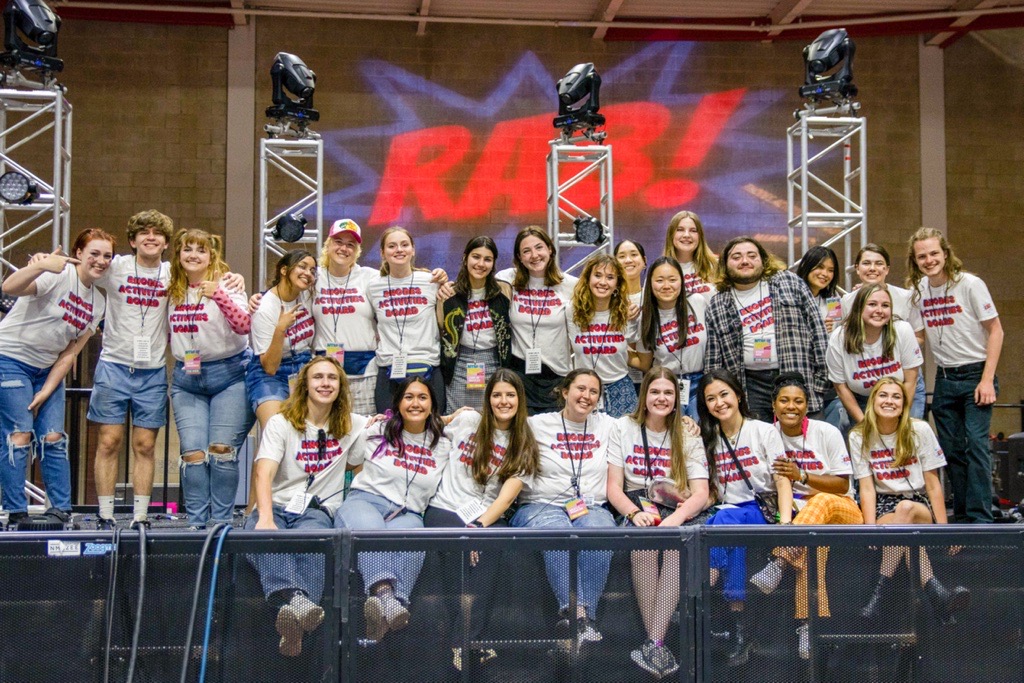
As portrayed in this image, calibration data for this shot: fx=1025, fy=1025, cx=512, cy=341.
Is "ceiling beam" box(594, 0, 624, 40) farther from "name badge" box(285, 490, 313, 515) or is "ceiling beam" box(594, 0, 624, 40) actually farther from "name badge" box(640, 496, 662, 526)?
"name badge" box(285, 490, 313, 515)

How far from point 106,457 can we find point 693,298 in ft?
8.49

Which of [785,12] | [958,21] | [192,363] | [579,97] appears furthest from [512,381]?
[958,21]

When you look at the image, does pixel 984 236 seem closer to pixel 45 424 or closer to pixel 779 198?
pixel 779 198

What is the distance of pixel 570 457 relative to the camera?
12.8ft

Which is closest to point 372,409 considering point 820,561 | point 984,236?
point 820,561

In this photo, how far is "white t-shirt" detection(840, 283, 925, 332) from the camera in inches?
189

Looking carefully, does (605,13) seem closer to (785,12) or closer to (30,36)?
(785,12)

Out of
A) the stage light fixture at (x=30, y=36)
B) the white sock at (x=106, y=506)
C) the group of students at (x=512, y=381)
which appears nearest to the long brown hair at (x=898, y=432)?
the group of students at (x=512, y=381)

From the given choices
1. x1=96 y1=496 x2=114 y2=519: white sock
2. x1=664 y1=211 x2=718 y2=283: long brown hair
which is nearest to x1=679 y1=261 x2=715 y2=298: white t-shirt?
x1=664 y1=211 x2=718 y2=283: long brown hair

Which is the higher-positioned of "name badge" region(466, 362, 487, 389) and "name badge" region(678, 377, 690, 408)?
"name badge" region(466, 362, 487, 389)

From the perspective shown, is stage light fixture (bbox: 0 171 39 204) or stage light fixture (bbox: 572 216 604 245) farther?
stage light fixture (bbox: 572 216 604 245)

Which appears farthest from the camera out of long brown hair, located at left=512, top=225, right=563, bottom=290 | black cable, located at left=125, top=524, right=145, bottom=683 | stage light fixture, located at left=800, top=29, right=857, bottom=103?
stage light fixture, located at left=800, top=29, right=857, bottom=103

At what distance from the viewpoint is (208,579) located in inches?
103

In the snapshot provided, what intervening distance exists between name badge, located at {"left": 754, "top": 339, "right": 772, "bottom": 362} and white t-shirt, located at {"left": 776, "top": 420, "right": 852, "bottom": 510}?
0.46 metres
